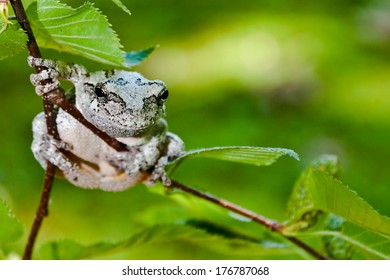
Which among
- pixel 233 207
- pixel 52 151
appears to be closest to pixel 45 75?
pixel 52 151

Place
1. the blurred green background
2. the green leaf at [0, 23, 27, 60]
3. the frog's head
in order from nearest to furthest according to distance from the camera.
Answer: the green leaf at [0, 23, 27, 60], the frog's head, the blurred green background

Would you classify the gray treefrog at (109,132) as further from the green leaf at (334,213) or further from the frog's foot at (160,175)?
the green leaf at (334,213)

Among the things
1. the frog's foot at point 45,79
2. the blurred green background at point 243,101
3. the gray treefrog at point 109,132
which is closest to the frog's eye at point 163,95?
the gray treefrog at point 109,132

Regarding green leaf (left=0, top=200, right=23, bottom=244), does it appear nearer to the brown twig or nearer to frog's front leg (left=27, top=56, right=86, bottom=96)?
the brown twig

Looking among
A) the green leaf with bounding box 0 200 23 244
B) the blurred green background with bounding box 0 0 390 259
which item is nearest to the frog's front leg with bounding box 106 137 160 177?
the green leaf with bounding box 0 200 23 244

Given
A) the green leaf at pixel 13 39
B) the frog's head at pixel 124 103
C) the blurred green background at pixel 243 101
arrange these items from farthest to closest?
the blurred green background at pixel 243 101 < the frog's head at pixel 124 103 < the green leaf at pixel 13 39

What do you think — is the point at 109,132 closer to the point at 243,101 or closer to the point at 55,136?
the point at 55,136

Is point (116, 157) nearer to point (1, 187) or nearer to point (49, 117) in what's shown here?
point (49, 117)
